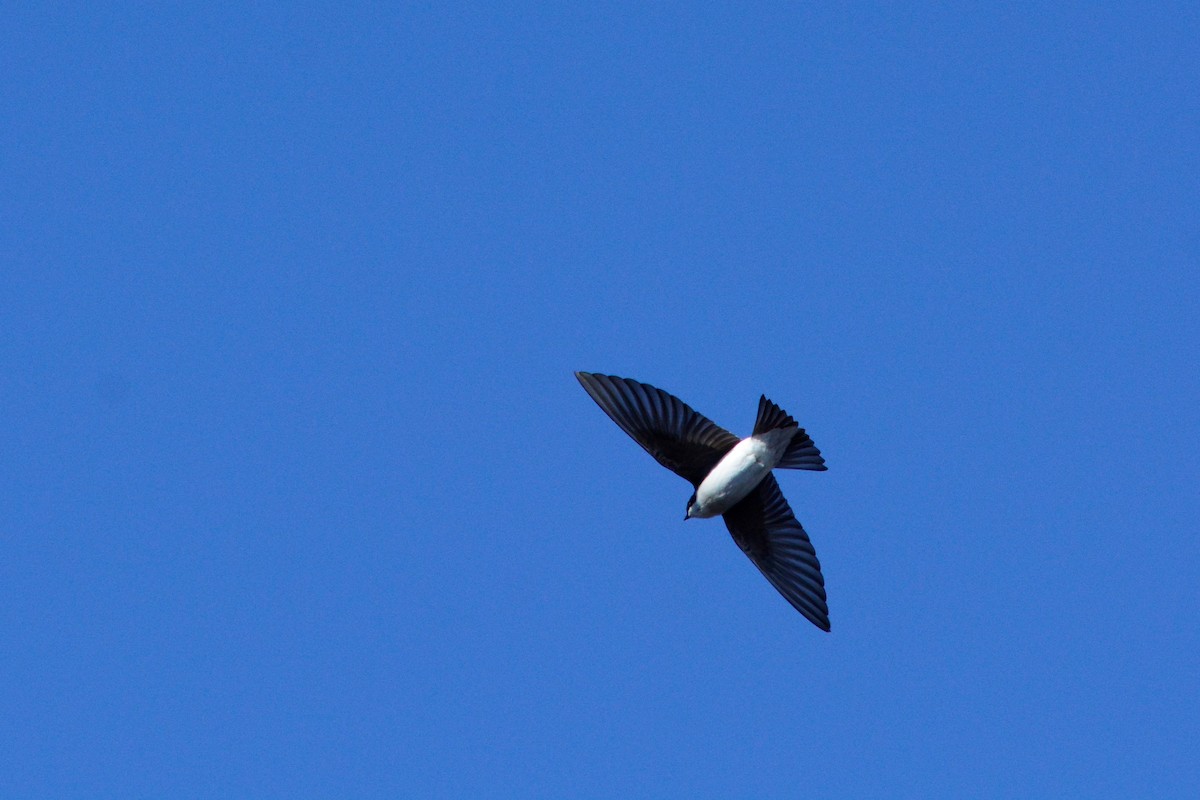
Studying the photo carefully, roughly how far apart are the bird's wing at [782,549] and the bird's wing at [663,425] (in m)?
0.45

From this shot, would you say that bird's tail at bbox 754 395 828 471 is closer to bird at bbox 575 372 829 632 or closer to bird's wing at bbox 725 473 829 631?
bird at bbox 575 372 829 632

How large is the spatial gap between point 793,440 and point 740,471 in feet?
1.15

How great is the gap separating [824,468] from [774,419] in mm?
479

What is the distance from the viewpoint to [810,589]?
9.81 metres

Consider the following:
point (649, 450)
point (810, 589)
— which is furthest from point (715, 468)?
point (810, 589)

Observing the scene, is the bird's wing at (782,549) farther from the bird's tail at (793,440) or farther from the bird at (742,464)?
the bird's tail at (793,440)

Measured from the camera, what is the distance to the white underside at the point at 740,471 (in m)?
9.09

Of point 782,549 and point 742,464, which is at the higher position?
point 742,464

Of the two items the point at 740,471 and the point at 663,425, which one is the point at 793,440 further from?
the point at 663,425

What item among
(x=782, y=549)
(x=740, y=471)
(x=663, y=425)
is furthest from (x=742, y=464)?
(x=782, y=549)

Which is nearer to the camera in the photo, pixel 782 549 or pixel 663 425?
pixel 663 425

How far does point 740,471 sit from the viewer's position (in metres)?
9.21

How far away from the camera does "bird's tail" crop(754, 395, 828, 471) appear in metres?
8.99

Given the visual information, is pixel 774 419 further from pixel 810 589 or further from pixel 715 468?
pixel 810 589
